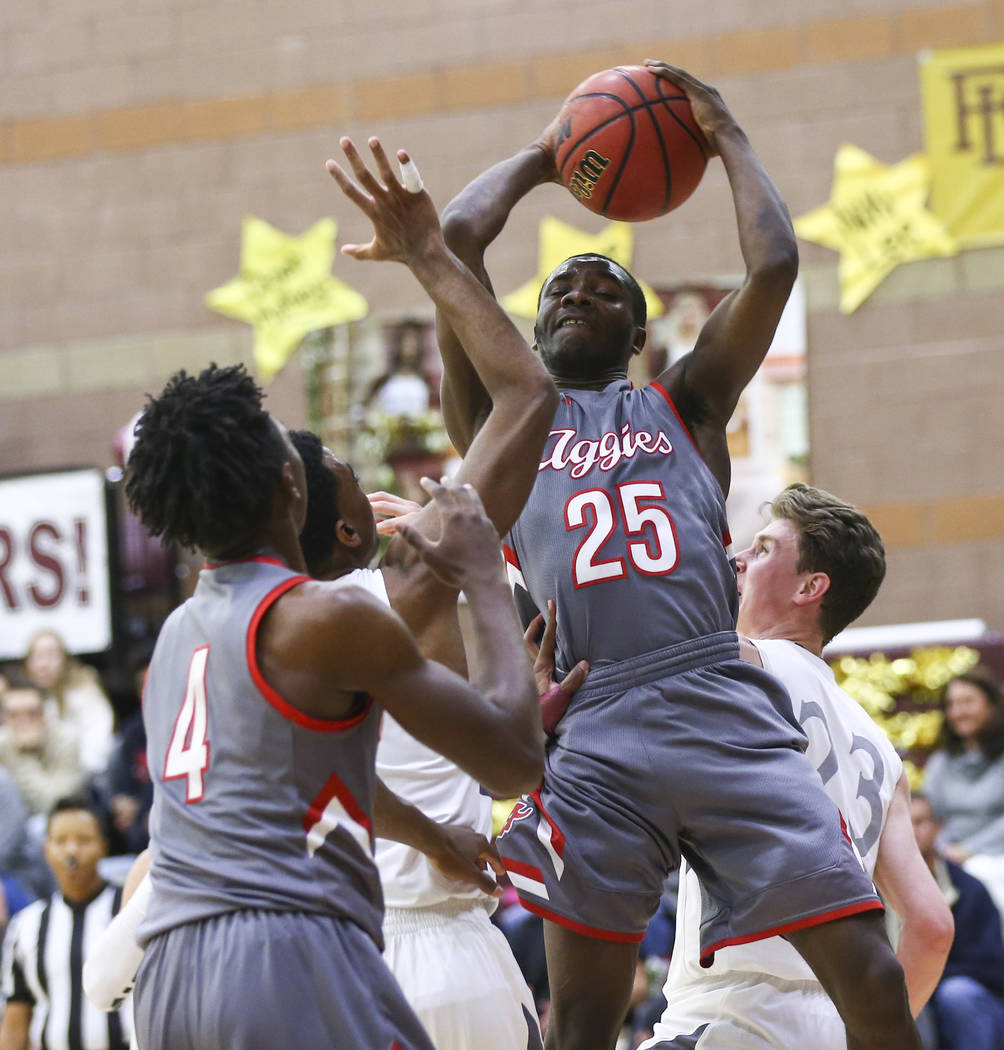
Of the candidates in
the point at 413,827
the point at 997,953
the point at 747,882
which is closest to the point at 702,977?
the point at 747,882

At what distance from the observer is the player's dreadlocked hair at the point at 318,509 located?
116 inches

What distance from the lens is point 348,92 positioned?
1016 centimetres

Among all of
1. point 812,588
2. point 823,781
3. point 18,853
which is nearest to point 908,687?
point 18,853

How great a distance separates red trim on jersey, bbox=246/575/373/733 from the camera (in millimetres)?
2193

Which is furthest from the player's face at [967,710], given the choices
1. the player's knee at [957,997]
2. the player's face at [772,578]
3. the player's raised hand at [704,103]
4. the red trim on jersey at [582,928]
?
the red trim on jersey at [582,928]

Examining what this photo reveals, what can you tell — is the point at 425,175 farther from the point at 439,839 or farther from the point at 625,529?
the point at 439,839

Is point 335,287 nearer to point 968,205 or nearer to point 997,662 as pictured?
point 968,205

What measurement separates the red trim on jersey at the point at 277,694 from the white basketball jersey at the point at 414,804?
1171 mm

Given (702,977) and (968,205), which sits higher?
(968,205)

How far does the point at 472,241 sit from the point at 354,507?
0.65 metres

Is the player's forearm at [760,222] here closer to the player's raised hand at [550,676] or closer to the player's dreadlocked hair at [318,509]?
the player's raised hand at [550,676]

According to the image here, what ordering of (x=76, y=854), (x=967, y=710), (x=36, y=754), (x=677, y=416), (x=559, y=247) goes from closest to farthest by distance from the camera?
(x=677, y=416) < (x=76, y=854) < (x=967, y=710) < (x=36, y=754) < (x=559, y=247)

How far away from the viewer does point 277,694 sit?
2195mm

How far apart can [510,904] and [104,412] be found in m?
4.85
